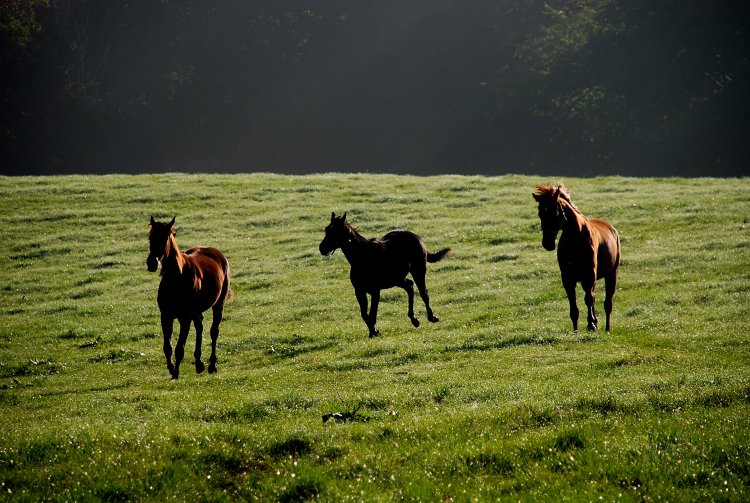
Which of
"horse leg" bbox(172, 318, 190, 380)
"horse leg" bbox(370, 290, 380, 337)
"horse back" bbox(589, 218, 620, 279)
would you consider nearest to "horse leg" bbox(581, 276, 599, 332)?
"horse back" bbox(589, 218, 620, 279)

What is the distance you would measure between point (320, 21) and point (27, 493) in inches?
3562

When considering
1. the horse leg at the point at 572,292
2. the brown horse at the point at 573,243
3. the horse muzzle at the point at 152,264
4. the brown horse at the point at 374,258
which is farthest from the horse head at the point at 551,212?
the horse muzzle at the point at 152,264

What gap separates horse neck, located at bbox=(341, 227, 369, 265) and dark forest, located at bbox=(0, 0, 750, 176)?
61572 mm

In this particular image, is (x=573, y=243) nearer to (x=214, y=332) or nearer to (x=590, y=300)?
(x=590, y=300)

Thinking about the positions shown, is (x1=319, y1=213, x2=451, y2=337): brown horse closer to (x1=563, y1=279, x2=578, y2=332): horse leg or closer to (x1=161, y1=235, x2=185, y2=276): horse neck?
(x1=161, y1=235, x2=185, y2=276): horse neck

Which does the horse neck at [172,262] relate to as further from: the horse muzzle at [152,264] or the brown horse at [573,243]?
the brown horse at [573,243]

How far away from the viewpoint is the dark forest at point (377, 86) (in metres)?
74.8

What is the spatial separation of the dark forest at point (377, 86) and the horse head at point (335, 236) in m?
62.1

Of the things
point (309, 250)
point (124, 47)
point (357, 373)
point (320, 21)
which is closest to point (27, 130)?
point (124, 47)

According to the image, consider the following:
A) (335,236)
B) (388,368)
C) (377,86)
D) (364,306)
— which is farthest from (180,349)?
(377,86)

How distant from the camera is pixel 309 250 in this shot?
33312 mm

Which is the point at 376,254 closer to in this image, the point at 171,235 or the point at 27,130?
the point at 171,235

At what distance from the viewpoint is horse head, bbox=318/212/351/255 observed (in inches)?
692

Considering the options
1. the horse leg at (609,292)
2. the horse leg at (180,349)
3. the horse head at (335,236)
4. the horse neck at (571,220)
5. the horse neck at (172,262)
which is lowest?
the horse leg at (180,349)
